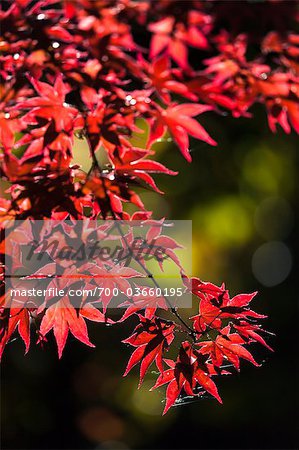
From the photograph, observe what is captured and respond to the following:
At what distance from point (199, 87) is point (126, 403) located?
428cm

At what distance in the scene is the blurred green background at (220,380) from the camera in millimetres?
4770

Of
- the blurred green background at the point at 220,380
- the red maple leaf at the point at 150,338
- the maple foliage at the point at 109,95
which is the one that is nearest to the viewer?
the maple foliage at the point at 109,95

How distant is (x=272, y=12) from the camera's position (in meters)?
0.99

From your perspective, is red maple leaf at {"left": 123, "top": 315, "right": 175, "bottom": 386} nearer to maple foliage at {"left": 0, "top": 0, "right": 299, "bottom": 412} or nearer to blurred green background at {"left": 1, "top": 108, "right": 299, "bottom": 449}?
maple foliage at {"left": 0, "top": 0, "right": 299, "bottom": 412}

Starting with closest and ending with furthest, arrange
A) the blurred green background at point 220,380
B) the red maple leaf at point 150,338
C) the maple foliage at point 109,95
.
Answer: the maple foliage at point 109,95
the red maple leaf at point 150,338
the blurred green background at point 220,380

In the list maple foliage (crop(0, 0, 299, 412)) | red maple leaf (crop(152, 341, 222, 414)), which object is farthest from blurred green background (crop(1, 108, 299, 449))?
maple foliage (crop(0, 0, 299, 412))

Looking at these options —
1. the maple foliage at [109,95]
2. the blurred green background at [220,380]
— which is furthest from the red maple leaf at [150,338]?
the blurred green background at [220,380]

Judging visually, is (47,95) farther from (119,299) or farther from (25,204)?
(119,299)

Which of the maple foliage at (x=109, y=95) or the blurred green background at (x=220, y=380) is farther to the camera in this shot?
the blurred green background at (x=220, y=380)

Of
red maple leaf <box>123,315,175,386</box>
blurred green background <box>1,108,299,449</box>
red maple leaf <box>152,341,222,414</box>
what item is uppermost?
red maple leaf <box>123,315,175,386</box>

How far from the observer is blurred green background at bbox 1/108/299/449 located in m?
4.77

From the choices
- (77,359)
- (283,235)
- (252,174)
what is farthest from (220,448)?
(252,174)

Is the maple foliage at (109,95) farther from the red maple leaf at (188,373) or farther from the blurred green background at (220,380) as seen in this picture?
the blurred green background at (220,380)

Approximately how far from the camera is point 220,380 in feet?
16.1
